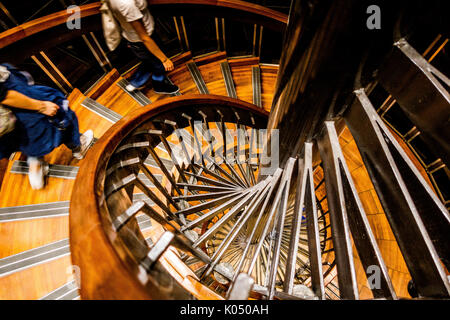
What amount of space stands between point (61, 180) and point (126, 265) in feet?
7.32

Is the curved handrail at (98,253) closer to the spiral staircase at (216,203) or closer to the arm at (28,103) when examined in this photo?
the spiral staircase at (216,203)

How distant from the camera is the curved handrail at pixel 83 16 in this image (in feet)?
6.59

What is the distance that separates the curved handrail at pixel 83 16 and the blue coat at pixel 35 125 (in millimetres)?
376

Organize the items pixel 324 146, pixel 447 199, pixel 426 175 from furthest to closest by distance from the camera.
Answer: pixel 426 175
pixel 447 199
pixel 324 146

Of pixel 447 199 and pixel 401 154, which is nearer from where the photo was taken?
pixel 401 154

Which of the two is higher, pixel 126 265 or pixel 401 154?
pixel 401 154

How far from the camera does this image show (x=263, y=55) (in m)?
4.30

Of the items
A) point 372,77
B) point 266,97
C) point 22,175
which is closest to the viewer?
point 372,77

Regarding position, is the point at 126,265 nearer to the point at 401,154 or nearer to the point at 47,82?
the point at 401,154

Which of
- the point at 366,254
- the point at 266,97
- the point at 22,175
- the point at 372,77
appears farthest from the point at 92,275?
the point at 266,97
